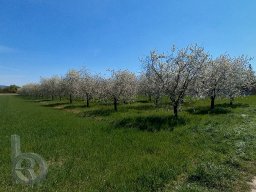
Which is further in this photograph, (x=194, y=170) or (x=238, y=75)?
(x=238, y=75)

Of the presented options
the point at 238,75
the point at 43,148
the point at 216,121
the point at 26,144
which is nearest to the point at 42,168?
the point at 43,148

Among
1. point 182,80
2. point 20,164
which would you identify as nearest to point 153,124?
point 182,80

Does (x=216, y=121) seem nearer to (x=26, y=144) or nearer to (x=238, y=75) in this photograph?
(x=26, y=144)

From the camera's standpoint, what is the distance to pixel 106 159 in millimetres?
12547

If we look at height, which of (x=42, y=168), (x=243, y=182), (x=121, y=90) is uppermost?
(x=121, y=90)

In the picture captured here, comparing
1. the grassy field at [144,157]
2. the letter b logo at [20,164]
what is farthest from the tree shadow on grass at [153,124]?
the letter b logo at [20,164]

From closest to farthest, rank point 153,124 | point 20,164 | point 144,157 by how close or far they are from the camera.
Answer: point 20,164
point 144,157
point 153,124

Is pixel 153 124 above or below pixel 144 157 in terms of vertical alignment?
above

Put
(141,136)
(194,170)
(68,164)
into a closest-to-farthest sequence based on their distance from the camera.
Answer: (194,170) < (68,164) < (141,136)

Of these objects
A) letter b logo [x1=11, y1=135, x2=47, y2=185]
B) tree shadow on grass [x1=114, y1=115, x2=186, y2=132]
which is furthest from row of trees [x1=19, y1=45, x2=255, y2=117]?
letter b logo [x1=11, y1=135, x2=47, y2=185]

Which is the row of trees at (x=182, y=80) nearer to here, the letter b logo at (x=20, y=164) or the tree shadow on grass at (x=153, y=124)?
the tree shadow on grass at (x=153, y=124)

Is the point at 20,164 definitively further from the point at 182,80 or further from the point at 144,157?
the point at 182,80

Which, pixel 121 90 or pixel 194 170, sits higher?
pixel 121 90

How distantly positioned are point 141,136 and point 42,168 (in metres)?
9.05
